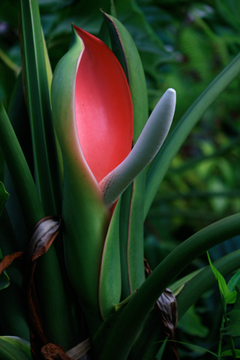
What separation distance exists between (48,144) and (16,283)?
116mm

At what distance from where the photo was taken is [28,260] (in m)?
0.23

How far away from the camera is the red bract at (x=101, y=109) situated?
257 millimetres

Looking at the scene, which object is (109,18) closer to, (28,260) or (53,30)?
(28,260)

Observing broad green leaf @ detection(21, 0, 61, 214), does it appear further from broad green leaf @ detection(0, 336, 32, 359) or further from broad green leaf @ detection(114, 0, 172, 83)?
broad green leaf @ detection(114, 0, 172, 83)

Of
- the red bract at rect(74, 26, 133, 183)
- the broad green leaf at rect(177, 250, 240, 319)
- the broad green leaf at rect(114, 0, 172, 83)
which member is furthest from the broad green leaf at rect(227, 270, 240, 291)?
the broad green leaf at rect(114, 0, 172, 83)

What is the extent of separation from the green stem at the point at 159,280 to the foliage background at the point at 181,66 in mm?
162

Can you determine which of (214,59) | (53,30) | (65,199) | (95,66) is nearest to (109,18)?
(95,66)

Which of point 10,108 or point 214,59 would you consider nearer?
point 10,108

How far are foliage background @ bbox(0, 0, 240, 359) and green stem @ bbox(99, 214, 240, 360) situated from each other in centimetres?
16

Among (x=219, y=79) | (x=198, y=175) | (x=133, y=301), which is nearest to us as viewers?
(x=133, y=301)

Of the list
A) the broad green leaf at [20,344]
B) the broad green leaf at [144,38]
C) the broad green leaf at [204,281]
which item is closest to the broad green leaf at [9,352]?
the broad green leaf at [20,344]

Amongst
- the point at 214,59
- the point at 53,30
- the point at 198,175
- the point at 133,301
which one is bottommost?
the point at 198,175

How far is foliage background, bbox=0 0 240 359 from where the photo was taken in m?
0.49

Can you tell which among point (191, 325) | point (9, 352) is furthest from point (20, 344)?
point (191, 325)
